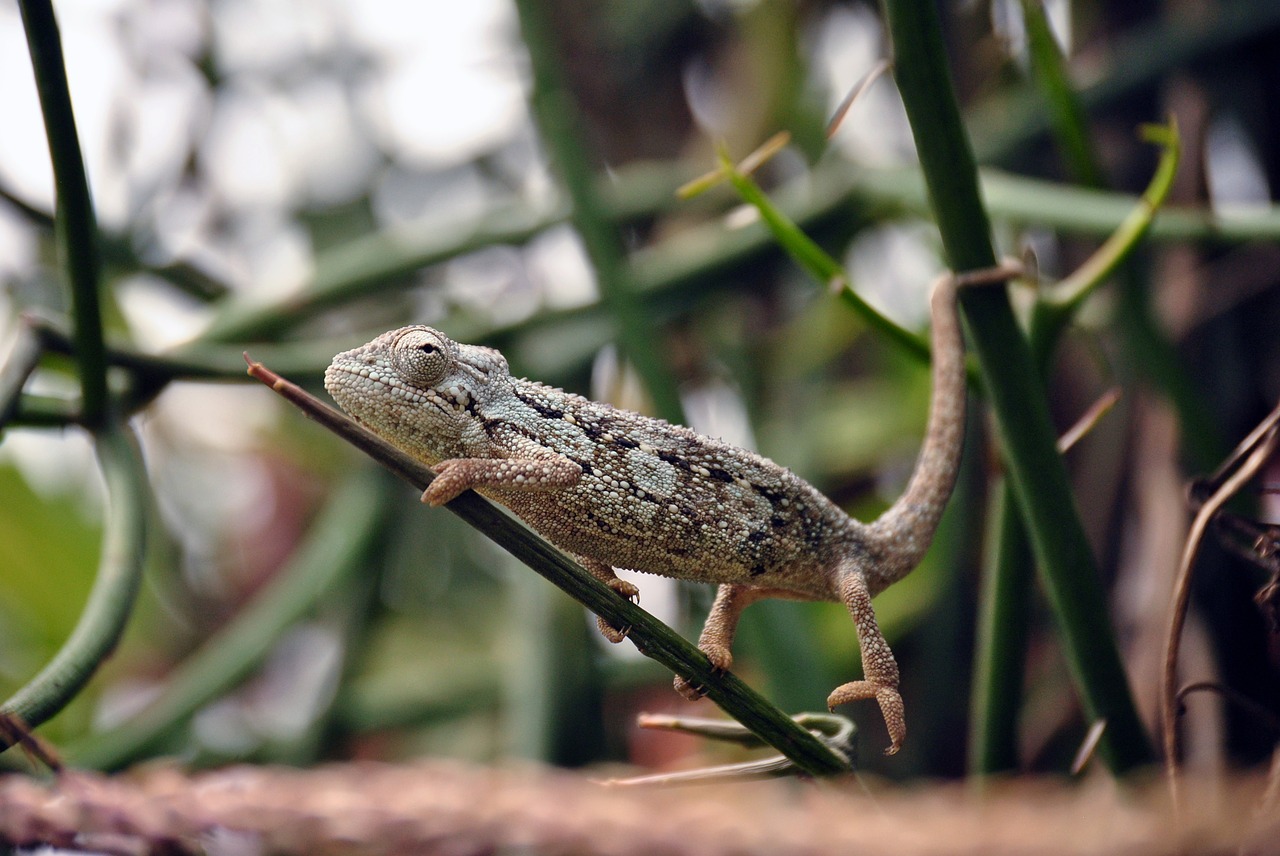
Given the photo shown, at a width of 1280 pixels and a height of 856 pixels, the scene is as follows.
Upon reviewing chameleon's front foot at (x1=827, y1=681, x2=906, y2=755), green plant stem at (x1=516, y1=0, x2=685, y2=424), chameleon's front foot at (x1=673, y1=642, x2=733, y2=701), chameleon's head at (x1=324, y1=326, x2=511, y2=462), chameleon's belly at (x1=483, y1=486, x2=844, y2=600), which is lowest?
chameleon's front foot at (x1=827, y1=681, x2=906, y2=755)

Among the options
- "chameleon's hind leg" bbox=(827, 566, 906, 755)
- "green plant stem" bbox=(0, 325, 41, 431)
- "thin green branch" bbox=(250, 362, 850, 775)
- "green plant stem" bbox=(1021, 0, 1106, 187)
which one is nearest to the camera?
"thin green branch" bbox=(250, 362, 850, 775)

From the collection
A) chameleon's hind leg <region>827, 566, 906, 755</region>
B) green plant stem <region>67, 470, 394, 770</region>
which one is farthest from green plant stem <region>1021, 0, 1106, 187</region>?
green plant stem <region>67, 470, 394, 770</region>

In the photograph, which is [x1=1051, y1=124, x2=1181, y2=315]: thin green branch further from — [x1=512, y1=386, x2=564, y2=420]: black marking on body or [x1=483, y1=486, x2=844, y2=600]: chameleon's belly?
[x1=512, y1=386, x2=564, y2=420]: black marking on body

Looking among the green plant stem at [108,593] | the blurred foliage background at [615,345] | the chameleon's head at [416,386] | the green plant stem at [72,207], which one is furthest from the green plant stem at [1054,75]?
the green plant stem at [108,593]

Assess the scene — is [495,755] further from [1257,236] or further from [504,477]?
[1257,236]

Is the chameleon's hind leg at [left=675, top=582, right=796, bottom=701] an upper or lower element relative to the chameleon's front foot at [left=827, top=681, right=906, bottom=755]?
upper

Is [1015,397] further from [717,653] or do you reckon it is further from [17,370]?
[17,370]

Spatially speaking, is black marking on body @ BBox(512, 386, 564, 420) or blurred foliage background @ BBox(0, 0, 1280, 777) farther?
blurred foliage background @ BBox(0, 0, 1280, 777)

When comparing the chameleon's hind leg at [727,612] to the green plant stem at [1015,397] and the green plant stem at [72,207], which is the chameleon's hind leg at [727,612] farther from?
the green plant stem at [72,207]
